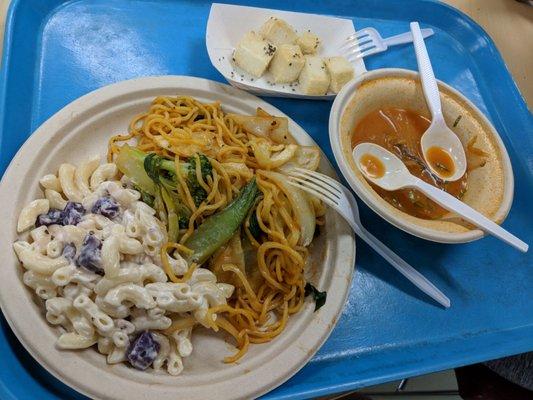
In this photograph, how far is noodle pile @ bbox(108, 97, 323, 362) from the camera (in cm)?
132

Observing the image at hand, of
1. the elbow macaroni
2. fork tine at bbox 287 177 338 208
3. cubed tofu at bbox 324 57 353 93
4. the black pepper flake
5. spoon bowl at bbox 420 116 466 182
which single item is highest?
the black pepper flake

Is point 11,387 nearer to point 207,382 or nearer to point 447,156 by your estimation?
point 207,382

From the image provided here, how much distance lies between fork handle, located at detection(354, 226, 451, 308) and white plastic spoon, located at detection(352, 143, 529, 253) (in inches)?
7.7

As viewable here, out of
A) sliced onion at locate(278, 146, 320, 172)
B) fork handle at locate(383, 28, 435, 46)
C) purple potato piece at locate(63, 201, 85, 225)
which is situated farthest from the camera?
fork handle at locate(383, 28, 435, 46)

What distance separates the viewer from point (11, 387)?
1.12 meters

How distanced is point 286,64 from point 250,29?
0.27 metres

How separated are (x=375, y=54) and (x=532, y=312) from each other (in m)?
1.26

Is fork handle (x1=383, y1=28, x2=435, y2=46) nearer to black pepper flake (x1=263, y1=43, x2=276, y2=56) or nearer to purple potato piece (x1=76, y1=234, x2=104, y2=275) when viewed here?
black pepper flake (x1=263, y1=43, x2=276, y2=56)

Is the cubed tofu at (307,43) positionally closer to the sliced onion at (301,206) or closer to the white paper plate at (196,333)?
the white paper plate at (196,333)

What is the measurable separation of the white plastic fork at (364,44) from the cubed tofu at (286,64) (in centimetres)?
29

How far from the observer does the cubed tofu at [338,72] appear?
1752 mm

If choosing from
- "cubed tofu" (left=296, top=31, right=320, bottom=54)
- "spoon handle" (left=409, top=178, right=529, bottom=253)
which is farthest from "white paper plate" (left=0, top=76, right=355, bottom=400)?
"cubed tofu" (left=296, top=31, right=320, bottom=54)

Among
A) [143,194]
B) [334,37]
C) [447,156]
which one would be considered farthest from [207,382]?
[334,37]

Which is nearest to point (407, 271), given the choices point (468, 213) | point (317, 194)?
point (468, 213)
